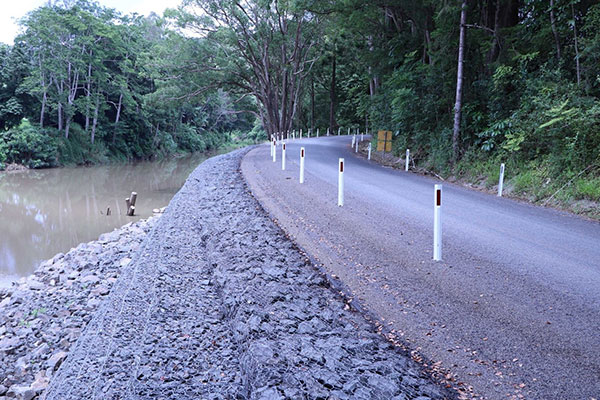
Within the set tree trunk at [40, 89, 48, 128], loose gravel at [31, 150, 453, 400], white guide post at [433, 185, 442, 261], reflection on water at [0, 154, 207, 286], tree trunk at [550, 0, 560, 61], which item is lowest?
reflection on water at [0, 154, 207, 286]

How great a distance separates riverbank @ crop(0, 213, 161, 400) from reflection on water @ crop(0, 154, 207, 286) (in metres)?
2.23

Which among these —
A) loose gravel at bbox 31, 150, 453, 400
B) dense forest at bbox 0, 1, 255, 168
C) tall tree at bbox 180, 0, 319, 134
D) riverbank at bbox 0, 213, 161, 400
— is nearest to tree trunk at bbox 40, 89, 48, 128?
dense forest at bbox 0, 1, 255, 168

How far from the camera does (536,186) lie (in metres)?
11.6

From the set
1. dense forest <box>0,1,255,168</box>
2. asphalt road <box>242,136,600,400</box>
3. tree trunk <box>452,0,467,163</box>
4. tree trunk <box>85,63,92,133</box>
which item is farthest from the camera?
tree trunk <box>85,63,92,133</box>

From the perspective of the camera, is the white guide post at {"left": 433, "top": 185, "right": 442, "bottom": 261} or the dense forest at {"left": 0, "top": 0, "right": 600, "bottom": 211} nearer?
the white guide post at {"left": 433, "top": 185, "right": 442, "bottom": 261}

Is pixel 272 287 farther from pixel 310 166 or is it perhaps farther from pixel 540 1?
pixel 540 1

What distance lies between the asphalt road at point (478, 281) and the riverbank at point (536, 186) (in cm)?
64

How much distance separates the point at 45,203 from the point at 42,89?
1525 cm

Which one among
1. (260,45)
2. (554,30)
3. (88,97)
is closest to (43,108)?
(88,97)

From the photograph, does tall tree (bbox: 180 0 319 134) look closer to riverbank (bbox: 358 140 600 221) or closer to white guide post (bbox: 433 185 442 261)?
riverbank (bbox: 358 140 600 221)

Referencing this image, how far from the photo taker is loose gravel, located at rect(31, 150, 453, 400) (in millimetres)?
3444

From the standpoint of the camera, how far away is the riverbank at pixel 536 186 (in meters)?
9.74

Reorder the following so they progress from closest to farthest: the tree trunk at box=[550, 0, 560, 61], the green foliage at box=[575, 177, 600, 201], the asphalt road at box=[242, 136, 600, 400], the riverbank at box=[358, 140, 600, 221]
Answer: the asphalt road at box=[242, 136, 600, 400] → the green foliage at box=[575, 177, 600, 201] → the riverbank at box=[358, 140, 600, 221] → the tree trunk at box=[550, 0, 560, 61]

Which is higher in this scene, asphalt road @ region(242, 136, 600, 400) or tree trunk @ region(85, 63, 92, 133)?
tree trunk @ region(85, 63, 92, 133)
